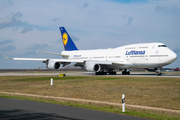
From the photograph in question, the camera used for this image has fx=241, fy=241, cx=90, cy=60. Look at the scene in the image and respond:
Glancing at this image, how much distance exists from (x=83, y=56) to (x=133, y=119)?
44285 mm

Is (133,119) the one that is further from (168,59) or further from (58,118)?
(168,59)

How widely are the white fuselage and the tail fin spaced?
9.61 meters

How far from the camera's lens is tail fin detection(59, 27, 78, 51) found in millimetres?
58688

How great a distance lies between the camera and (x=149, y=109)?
40.4 feet

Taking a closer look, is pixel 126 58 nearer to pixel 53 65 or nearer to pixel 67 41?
pixel 53 65

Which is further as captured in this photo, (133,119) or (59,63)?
(59,63)

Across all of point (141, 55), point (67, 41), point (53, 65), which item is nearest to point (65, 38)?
point (67, 41)

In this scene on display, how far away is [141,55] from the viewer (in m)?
42.7

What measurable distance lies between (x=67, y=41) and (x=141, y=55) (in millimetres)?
22323

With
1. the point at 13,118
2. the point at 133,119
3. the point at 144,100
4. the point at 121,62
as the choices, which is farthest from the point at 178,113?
the point at 121,62

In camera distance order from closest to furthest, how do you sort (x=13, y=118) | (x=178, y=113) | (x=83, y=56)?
(x=13, y=118) → (x=178, y=113) → (x=83, y=56)

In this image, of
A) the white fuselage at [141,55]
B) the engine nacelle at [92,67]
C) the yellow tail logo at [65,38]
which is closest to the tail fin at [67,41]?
the yellow tail logo at [65,38]

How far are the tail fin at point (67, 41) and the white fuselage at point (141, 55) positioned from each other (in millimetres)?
9608

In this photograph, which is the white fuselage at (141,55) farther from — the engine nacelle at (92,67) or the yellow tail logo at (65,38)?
the yellow tail logo at (65,38)
